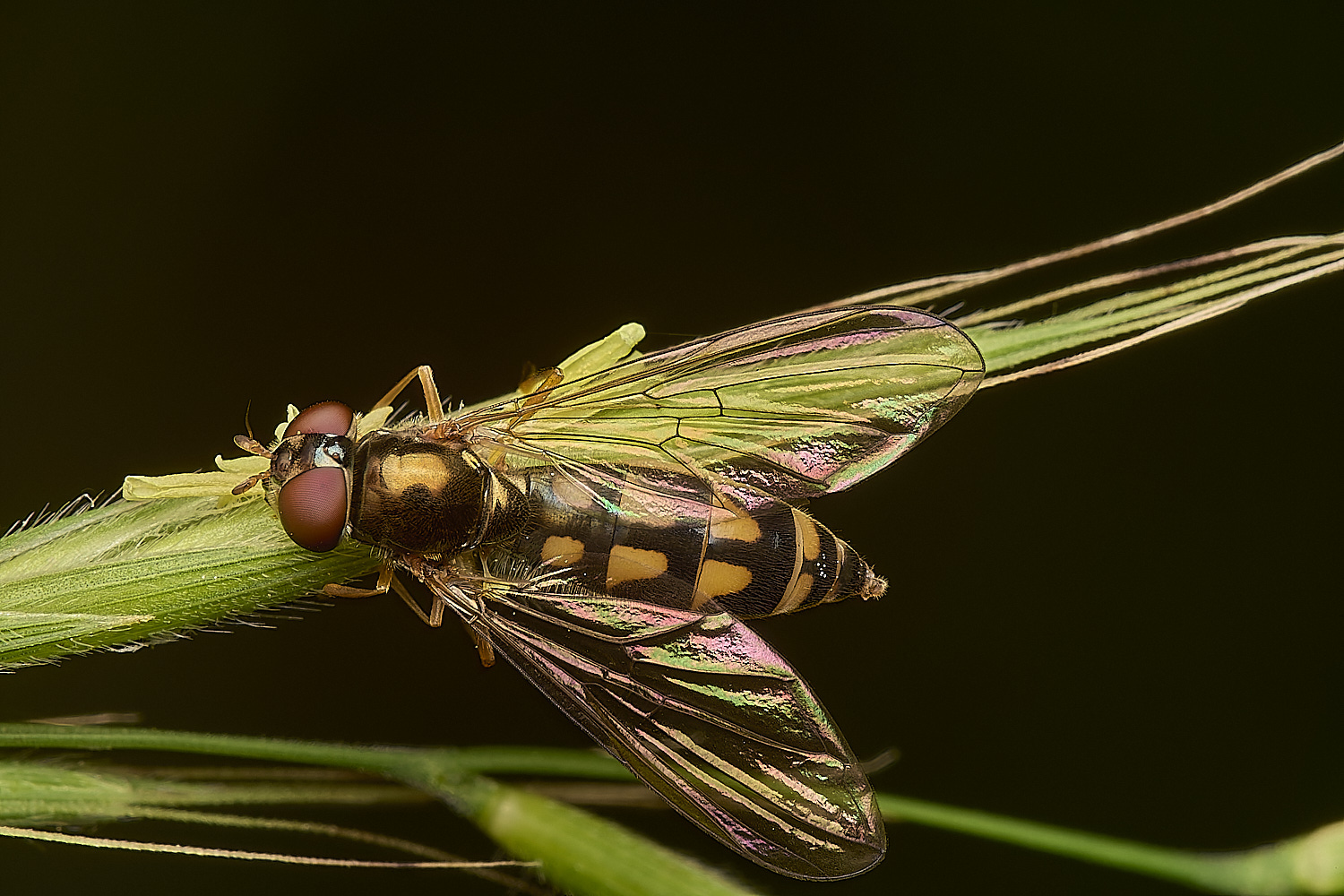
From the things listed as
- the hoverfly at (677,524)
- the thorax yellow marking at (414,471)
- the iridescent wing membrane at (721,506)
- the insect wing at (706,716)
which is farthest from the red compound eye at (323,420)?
the insect wing at (706,716)

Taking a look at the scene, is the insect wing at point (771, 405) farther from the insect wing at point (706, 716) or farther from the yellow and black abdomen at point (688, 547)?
the insect wing at point (706, 716)

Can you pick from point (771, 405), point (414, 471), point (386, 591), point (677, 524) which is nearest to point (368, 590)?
point (386, 591)

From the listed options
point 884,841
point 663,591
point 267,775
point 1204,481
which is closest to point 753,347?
point 663,591

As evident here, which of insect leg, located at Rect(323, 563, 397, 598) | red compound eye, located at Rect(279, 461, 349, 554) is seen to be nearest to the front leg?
insect leg, located at Rect(323, 563, 397, 598)

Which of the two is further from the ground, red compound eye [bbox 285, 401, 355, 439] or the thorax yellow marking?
red compound eye [bbox 285, 401, 355, 439]

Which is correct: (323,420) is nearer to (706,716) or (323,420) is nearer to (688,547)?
(688,547)

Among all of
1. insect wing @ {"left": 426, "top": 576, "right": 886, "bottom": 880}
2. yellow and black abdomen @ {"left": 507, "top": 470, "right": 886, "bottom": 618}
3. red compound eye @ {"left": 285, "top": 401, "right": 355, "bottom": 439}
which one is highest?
red compound eye @ {"left": 285, "top": 401, "right": 355, "bottom": 439}

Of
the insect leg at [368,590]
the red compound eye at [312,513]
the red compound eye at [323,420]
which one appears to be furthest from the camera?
the red compound eye at [323,420]

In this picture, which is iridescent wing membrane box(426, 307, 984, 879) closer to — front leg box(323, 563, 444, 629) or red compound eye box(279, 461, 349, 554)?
front leg box(323, 563, 444, 629)
